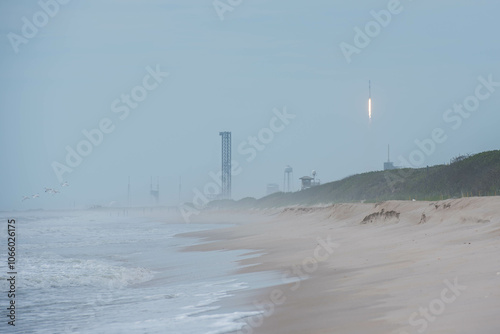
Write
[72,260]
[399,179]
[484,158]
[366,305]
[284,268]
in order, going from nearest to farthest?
[366,305]
[284,268]
[72,260]
[484,158]
[399,179]

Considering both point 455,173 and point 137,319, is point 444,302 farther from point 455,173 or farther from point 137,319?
point 455,173

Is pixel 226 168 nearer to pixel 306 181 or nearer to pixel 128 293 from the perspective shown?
pixel 306 181

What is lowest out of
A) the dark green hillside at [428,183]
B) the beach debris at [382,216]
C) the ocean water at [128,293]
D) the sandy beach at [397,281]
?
the ocean water at [128,293]

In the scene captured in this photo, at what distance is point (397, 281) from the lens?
1166 cm

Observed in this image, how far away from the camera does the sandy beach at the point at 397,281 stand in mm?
8641

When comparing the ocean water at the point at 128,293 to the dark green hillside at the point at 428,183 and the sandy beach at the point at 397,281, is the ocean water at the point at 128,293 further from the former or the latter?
the dark green hillside at the point at 428,183

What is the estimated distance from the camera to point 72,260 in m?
25.0

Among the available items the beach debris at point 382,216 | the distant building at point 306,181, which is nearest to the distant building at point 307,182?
the distant building at point 306,181

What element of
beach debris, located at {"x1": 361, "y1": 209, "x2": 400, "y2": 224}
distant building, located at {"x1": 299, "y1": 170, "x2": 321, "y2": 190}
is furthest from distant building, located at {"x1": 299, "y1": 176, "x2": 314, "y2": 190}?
beach debris, located at {"x1": 361, "y1": 209, "x2": 400, "y2": 224}

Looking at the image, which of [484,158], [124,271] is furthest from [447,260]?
[484,158]

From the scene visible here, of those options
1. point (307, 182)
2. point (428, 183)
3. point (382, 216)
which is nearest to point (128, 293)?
point (382, 216)

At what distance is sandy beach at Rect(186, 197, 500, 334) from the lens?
340 inches

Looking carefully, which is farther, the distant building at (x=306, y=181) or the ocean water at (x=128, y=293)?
the distant building at (x=306, y=181)

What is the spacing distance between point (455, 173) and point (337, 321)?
4040cm
